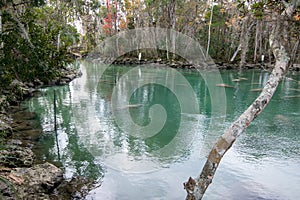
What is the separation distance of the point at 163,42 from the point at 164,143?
85.3 ft

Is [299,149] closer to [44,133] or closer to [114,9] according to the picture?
[44,133]

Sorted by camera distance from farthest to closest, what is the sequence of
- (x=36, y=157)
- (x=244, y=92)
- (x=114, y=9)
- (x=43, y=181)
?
(x=114, y=9) < (x=244, y=92) < (x=36, y=157) < (x=43, y=181)

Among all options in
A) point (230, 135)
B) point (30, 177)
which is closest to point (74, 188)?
point (30, 177)

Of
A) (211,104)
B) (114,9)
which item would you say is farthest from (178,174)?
(114,9)

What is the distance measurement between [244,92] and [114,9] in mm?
23185

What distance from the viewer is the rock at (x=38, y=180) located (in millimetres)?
4320

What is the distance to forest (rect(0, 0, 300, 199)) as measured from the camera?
354 cm

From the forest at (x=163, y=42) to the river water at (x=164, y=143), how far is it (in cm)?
89

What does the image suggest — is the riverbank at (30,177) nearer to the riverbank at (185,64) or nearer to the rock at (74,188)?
the rock at (74,188)

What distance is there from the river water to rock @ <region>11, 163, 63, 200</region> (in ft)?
1.59

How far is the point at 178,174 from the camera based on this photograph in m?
5.85

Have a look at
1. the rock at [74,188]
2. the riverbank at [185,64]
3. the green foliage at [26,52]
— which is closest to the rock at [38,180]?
the rock at [74,188]

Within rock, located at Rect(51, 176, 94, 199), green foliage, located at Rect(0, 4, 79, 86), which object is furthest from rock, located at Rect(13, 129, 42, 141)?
rock, located at Rect(51, 176, 94, 199)

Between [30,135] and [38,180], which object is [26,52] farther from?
[38,180]
